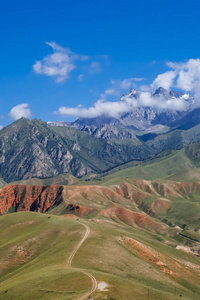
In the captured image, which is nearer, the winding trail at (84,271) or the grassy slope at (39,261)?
the winding trail at (84,271)

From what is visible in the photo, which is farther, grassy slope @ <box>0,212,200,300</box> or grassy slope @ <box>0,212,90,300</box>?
grassy slope @ <box>0,212,90,300</box>

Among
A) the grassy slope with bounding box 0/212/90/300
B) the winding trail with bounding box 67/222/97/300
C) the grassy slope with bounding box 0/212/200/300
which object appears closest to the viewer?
the winding trail with bounding box 67/222/97/300

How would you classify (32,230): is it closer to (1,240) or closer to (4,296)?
(1,240)

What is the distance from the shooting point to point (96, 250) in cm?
13450

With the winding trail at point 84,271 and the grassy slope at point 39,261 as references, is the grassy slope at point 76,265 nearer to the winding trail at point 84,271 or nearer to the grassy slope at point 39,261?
the grassy slope at point 39,261

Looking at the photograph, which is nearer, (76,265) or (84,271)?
(84,271)

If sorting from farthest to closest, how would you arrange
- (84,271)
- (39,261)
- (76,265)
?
(39,261) < (76,265) < (84,271)

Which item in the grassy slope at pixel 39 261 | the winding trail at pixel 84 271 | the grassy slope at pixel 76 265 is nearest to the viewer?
the winding trail at pixel 84 271

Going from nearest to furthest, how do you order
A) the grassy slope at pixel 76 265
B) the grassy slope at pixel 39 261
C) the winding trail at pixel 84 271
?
1. the winding trail at pixel 84 271
2. the grassy slope at pixel 76 265
3. the grassy slope at pixel 39 261

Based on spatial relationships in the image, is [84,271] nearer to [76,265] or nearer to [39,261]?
[76,265]

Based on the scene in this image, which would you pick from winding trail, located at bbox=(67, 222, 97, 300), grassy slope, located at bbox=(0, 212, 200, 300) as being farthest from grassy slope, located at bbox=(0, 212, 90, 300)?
winding trail, located at bbox=(67, 222, 97, 300)

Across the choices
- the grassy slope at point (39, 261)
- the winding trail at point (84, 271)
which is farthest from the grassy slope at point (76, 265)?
the winding trail at point (84, 271)

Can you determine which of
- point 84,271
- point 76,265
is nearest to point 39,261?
point 76,265

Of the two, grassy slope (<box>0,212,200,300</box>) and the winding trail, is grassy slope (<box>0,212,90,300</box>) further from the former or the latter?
the winding trail
